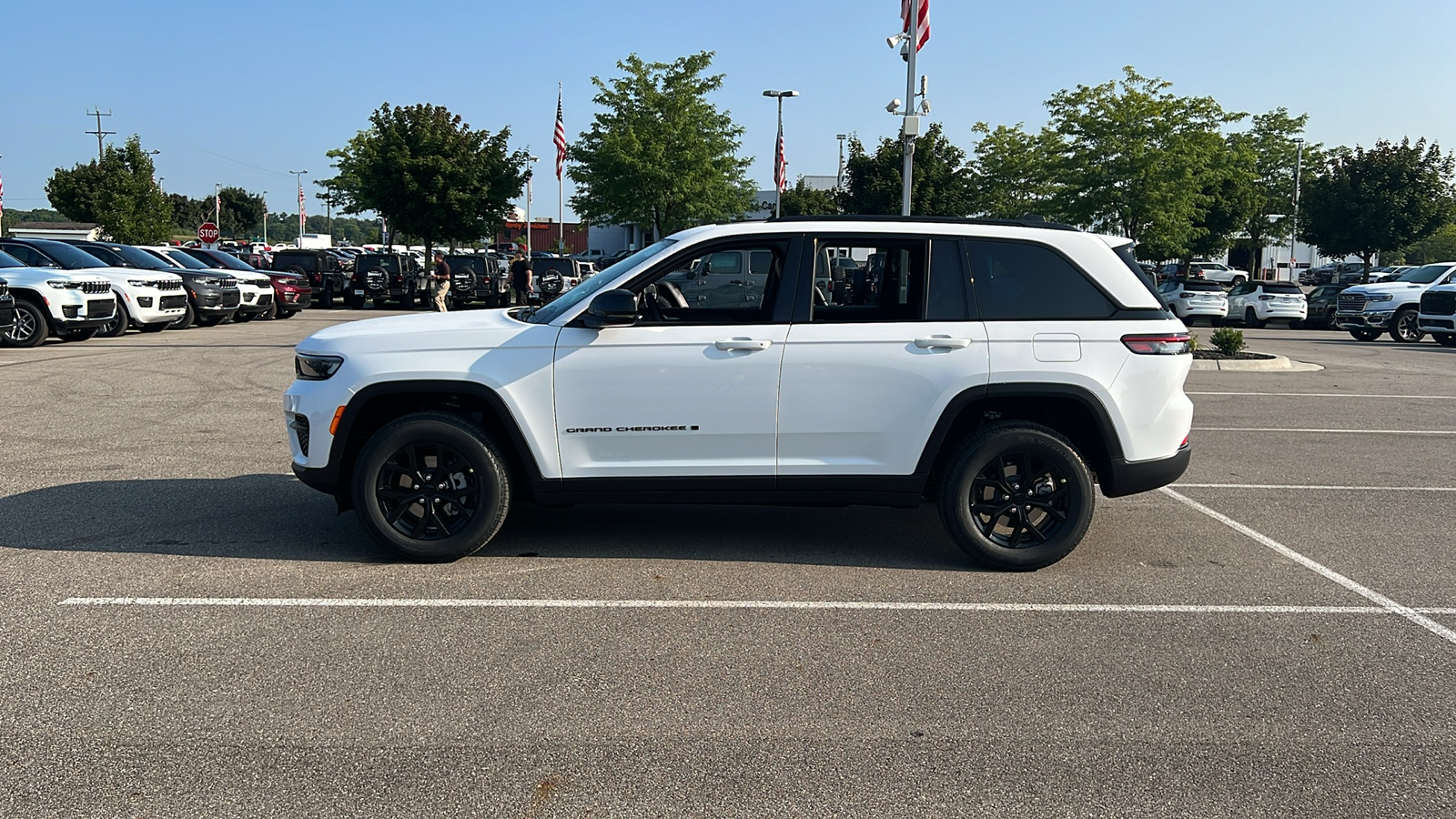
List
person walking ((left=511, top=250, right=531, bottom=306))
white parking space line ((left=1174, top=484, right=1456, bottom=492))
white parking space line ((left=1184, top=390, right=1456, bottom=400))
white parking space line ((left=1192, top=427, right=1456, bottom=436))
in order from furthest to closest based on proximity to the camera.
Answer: person walking ((left=511, top=250, right=531, bottom=306)) < white parking space line ((left=1184, top=390, right=1456, bottom=400)) < white parking space line ((left=1192, top=427, right=1456, bottom=436)) < white parking space line ((left=1174, top=484, right=1456, bottom=492))

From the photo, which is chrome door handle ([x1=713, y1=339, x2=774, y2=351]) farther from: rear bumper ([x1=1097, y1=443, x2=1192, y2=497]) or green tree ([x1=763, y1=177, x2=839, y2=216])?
green tree ([x1=763, y1=177, x2=839, y2=216])

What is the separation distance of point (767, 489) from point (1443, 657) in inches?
122

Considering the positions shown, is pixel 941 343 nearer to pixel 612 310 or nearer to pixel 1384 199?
pixel 612 310

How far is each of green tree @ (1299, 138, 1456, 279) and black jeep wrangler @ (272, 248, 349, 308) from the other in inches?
1759

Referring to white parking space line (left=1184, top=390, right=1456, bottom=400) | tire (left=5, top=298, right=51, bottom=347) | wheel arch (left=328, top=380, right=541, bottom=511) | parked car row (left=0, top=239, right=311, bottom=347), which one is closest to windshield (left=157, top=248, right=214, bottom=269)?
parked car row (left=0, top=239, right=311, bottom=347)

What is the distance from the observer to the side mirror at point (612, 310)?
18.8 ft

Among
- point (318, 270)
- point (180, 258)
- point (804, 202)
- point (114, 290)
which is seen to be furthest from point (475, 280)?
point (804, 202)

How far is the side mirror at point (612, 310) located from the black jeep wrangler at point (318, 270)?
28718mm

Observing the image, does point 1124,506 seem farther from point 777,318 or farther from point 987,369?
point 777,318

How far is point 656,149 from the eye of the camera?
40250 millimetres

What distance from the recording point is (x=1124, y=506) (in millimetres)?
7793

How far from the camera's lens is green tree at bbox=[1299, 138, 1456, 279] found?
2105 inches

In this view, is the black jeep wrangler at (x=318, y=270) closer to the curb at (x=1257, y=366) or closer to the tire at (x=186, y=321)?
the tire at (x=186, y=321)

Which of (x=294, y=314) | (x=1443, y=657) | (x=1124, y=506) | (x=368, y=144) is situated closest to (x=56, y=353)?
Answer: (x=294, y=314)
